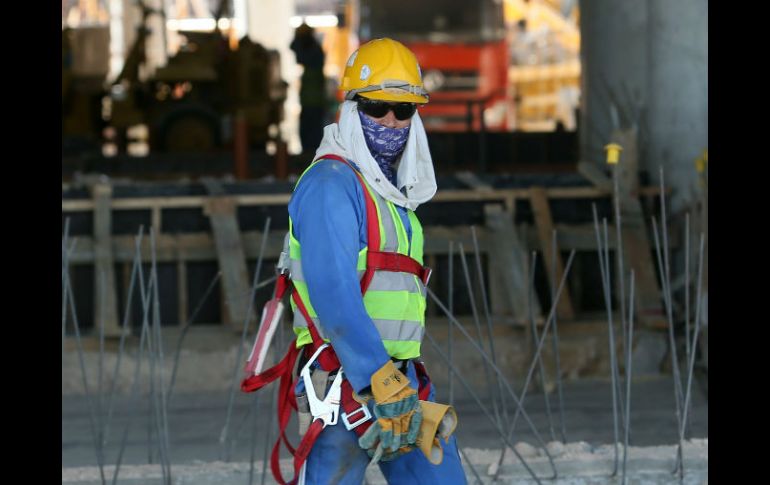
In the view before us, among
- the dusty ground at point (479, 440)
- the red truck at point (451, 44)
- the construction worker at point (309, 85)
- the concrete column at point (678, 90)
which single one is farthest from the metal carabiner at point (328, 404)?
the red truck at point (451, 44)

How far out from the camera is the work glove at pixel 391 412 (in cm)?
400

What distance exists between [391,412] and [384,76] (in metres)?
1.03

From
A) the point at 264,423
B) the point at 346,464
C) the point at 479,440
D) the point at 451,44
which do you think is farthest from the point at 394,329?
the point at 451,44

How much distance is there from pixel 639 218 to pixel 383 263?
6.19 m

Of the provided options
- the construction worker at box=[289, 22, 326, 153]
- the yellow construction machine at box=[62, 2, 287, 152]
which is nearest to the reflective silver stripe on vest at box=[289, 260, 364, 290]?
the construction worker at box=[289, 22, 326, 153]

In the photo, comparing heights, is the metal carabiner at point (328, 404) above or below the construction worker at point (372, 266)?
below

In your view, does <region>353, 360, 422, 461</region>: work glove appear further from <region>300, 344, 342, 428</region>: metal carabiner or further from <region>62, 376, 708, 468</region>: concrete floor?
<region>62, 376, 708, 468</region>: concrete floor

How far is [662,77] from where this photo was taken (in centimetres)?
1091

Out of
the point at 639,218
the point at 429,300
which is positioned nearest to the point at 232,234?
the point at 429,300

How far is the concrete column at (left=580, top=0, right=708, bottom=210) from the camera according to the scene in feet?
35.1

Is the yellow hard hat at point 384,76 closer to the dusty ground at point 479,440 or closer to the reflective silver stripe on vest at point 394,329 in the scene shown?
the reflective silver stripe on vest at point 394,329
